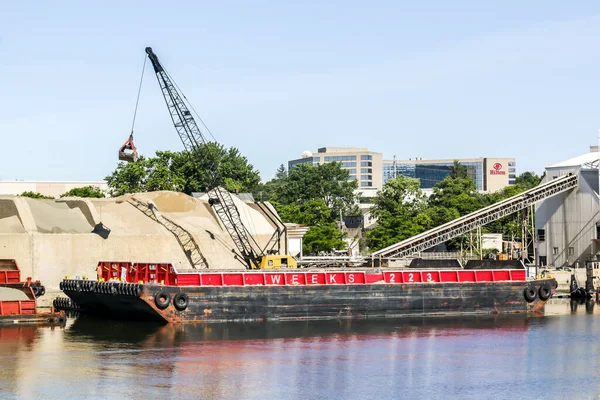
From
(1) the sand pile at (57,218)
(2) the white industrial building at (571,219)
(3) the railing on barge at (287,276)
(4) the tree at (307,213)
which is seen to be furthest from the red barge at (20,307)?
(4) the tree at (307,213)

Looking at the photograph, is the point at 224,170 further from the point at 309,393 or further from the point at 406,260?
the point at 309,393

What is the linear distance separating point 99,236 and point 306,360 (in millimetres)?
33568

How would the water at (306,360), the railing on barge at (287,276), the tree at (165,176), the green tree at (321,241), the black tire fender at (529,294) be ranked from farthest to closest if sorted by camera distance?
the tree at (165,176) → the green tree at (321,241) → the black tire fender at (529,294) → the railing on barge at (287,276) → the water at (306,360)

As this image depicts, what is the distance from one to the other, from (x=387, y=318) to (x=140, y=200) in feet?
95.8

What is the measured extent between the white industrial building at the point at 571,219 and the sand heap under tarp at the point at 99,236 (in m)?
26.9

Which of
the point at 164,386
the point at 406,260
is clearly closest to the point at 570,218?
the point at 406,260

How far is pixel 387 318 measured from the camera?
212 feet

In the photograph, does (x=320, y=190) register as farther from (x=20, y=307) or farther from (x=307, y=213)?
(x=20, y=307)

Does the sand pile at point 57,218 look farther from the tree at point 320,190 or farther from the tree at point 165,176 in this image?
the tree at point 320,190

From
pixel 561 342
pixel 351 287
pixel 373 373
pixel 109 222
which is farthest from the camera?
pixel 109 222

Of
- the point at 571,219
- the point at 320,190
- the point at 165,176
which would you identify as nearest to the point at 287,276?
the point at 571,219

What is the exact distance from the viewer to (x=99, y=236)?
77188 millimetres

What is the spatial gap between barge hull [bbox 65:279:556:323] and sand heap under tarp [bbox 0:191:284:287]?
740 centimetres

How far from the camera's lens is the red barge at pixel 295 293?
199 feet
